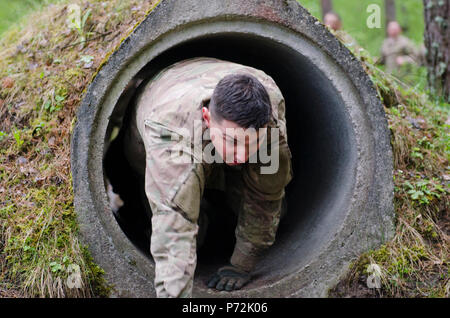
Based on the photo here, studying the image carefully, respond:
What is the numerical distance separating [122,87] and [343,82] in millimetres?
1343

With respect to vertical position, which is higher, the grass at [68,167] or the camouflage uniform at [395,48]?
the grass at [68,167]

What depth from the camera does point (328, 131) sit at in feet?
12.4

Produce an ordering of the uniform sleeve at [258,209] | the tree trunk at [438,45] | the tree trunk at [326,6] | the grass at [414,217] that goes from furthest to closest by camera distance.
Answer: the tree trunk at [326,6] → the tree trunk at [438,45] → the grass at [414,217] → the uniform sleeve at [258,209]

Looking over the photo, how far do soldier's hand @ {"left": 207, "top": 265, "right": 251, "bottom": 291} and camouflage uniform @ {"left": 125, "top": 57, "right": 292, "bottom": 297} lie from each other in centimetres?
49

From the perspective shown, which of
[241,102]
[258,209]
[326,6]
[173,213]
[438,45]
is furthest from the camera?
[326,6]

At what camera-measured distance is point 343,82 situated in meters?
3.33

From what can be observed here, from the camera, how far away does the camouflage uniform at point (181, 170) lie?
2.54 meters

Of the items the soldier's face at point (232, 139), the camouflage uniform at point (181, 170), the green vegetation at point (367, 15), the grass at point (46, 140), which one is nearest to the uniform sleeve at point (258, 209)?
the camouflage uniform at point (181, 170)

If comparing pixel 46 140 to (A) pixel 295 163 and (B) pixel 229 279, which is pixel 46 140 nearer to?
(B) pixel 229 279

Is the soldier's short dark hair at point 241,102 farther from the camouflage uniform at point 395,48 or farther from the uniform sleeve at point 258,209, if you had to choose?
the camouflage uniform at point 395,48

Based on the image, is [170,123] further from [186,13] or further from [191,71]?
[186,13]

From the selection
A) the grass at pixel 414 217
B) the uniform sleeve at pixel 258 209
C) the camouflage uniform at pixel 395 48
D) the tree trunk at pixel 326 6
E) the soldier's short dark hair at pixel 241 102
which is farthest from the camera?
the camouflage uniform at pixel 395 48

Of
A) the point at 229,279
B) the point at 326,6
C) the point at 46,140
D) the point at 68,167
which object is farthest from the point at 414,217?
the point at 326,6

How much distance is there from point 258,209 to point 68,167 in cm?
125
